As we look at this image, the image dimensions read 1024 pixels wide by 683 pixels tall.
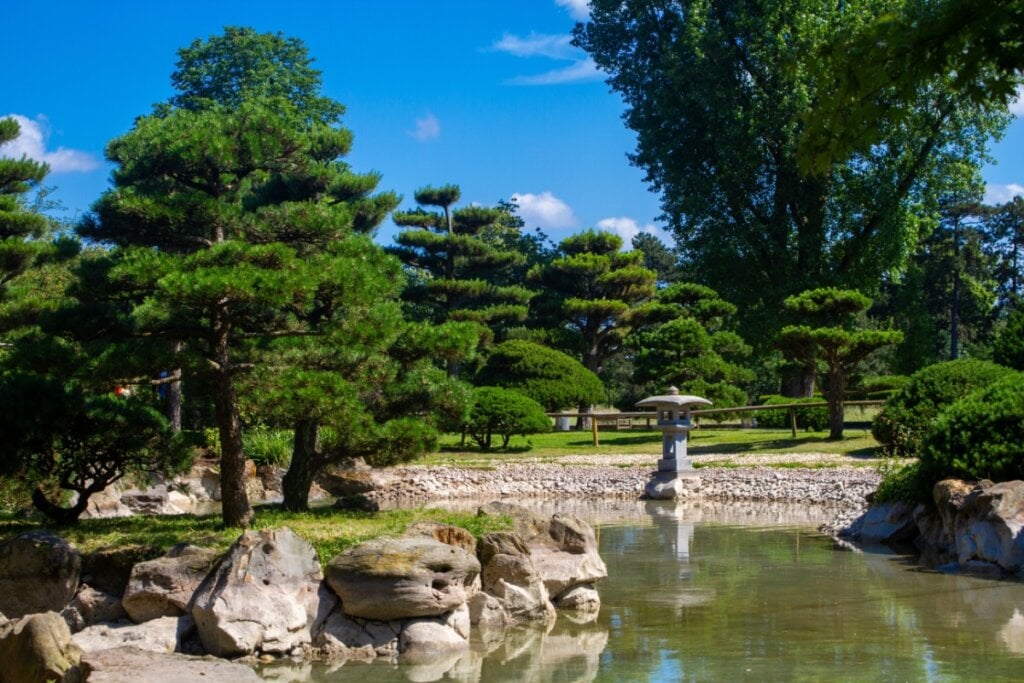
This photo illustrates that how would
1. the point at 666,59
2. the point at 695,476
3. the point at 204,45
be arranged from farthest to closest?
the point at 204,45
the point at 666,59
the point at 695,476

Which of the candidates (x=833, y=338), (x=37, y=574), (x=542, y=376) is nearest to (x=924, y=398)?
(x=833, y=338)

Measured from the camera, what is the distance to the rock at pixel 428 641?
25.2 ft

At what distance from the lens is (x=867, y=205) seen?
93.0 feet

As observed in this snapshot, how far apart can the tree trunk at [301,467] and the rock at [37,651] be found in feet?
14.9

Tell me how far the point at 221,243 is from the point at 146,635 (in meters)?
3.15

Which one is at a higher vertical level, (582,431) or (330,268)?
(330,268)

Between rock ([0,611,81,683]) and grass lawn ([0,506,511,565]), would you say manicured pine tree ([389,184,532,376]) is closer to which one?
grass lawn ([0,506,511,565])

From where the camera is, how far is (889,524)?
41.3 feet

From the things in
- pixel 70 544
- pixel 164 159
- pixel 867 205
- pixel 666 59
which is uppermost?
pixel 666 59

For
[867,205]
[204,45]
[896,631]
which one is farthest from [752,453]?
[204,45]

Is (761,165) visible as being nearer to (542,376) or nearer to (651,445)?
(542,376)

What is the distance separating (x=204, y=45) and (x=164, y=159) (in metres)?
30.5

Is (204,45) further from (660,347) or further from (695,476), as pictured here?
(695,476)

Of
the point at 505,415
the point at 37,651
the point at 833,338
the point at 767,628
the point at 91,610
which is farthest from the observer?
the point at 505,415
